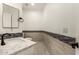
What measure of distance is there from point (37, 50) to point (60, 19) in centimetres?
46

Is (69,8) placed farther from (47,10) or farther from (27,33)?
(27,33)

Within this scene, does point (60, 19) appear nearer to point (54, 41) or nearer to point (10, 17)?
point (54, 41)

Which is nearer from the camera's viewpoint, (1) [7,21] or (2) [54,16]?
(1) [7,21]

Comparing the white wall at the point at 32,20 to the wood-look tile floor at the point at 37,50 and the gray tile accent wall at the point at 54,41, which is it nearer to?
the gray tile accent wall at the point at 54,41

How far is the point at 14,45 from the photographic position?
3.47ft

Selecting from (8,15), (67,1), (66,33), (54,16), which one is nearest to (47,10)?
(54,16)

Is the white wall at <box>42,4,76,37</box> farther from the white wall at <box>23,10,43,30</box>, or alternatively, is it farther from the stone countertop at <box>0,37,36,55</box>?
the stone countertop at <box>0,37,36,55</box>

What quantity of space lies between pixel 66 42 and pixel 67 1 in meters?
0.45

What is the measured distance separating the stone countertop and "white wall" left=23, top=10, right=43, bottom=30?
0.16 metres

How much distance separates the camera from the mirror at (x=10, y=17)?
1.05 metres

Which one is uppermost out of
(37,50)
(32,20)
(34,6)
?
(34,6)

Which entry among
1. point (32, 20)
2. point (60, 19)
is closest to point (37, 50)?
point (32, 20)

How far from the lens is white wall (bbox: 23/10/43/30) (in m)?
1.07

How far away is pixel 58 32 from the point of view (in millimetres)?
1146
